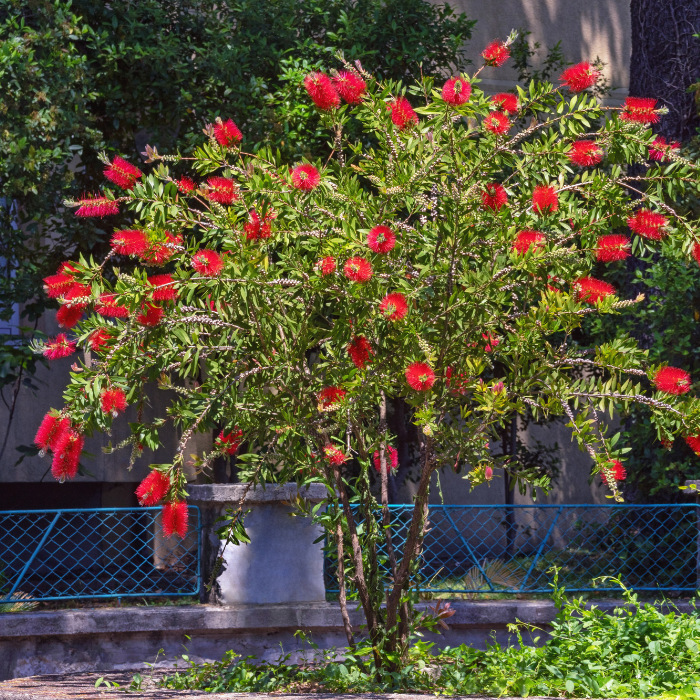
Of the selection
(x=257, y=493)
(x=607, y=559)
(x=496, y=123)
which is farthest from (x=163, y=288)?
(x=607, y=559)

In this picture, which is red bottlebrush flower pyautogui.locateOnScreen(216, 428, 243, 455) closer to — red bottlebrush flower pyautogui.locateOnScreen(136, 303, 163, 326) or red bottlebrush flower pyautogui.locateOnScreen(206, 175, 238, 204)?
red bottlebrush flower pyautogui.locateOnScreen(136, 303, 163, 326)

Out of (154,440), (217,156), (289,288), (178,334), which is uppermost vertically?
(217,156)

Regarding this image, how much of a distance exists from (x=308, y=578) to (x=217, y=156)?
2650 mm

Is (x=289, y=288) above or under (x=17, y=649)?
above

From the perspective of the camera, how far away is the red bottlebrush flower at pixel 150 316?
11.2 feet

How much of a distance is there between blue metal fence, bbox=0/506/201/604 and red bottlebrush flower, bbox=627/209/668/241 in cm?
324

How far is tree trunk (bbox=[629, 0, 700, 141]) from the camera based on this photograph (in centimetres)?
734

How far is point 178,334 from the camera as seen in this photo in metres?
3.49

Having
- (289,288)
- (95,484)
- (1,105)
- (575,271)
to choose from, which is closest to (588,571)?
(575,271)

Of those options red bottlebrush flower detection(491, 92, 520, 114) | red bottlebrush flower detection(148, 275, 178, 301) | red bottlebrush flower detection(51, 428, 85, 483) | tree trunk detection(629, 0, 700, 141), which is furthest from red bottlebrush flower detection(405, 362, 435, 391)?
tree trunk detection(629, 0, 700, 141)

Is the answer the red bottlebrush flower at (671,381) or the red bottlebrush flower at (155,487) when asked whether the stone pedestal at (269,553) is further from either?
the red bottlebrush flower at (671,381)

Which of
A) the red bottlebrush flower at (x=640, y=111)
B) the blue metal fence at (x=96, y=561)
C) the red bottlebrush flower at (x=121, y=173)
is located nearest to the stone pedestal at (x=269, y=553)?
the blue metal fence at (x=96, y=561)

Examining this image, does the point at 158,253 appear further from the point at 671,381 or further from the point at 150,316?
the point at 671,381

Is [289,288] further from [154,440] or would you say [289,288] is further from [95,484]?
[95,484]
